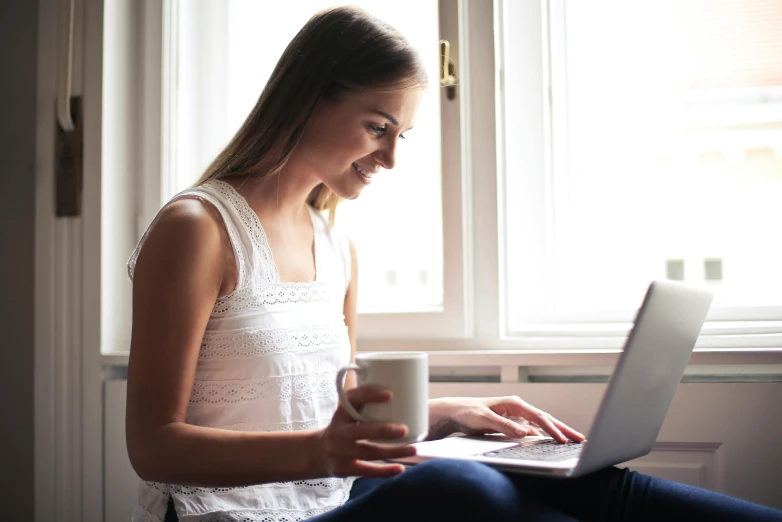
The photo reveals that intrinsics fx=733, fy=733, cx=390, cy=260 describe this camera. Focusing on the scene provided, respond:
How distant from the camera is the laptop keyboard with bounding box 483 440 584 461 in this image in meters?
0.88

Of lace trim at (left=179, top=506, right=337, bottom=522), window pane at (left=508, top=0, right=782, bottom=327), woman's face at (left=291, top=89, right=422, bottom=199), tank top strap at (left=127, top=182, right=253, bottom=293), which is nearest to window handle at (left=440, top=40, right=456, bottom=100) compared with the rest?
window pane at (left=508, top=0, right=782, bottom=327)

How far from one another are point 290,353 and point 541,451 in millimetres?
376

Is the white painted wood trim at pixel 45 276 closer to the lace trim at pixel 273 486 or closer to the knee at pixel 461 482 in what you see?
the lace trim at pixel 273 486

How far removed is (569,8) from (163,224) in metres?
1.08

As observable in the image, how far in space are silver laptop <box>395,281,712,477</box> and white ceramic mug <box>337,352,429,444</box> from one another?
118 millimetres

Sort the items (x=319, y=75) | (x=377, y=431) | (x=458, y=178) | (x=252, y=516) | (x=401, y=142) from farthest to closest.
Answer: (x=401, y=142), (x=458, y=178), (x=319, y=75), (x=252, y=516), (x=377, y=431)

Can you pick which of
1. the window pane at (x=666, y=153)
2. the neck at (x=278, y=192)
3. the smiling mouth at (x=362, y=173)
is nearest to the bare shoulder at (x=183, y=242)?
the neck at (x=278, y=192)

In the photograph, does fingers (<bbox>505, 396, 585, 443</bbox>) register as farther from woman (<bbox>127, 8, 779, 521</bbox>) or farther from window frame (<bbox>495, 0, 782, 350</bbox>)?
window frame (<bbox>495, 0, 782, 350</bbox>)

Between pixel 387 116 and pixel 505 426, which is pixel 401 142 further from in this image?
pixel 505 426

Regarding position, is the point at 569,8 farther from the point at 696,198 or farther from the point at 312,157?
the point at 312,157

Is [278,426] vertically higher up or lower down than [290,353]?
lower down

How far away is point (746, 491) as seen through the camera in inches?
49.7

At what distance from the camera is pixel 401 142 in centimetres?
165

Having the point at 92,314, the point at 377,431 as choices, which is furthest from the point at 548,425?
the point at 92,314
